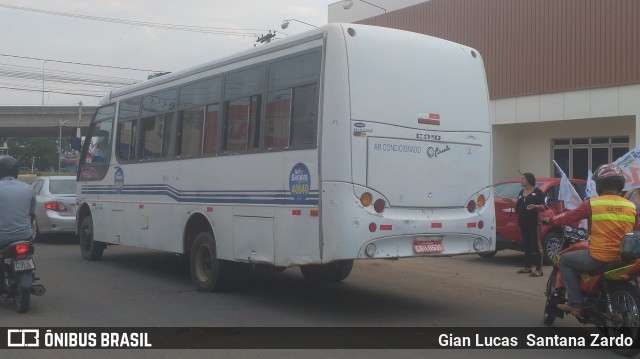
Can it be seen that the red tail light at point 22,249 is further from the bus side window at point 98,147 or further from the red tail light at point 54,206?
the red tail light at point 54,206

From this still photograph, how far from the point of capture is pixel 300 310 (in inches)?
336

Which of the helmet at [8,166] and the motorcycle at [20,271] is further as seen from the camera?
the helmet at [8,166]

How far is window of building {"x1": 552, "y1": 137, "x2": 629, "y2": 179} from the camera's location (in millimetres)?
21000

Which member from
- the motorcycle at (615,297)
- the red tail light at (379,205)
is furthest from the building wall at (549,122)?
the red tail light at (379,205)

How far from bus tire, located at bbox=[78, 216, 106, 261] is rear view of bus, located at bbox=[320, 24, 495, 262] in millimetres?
7500

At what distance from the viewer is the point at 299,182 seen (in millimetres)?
7789

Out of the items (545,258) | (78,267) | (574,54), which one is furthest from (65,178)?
(574,54)

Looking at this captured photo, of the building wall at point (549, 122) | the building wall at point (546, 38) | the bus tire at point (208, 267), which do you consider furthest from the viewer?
the building wall at point (549, 122)

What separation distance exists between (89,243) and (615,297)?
10.3 m

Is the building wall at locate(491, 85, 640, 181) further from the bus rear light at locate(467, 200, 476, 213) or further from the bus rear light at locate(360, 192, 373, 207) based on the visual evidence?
the bus rear light at locate(360, 192, 373, 207)

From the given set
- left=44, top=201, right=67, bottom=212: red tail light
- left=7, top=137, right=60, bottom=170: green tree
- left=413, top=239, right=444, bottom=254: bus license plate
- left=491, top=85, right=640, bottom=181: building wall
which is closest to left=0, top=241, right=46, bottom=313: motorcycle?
left=413, top=239, right=444, bottom=254: bus license plate

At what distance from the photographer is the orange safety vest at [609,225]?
6.46m

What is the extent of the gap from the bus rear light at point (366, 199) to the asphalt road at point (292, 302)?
1.41m

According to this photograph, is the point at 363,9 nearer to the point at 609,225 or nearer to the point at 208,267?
the point at 208,267
